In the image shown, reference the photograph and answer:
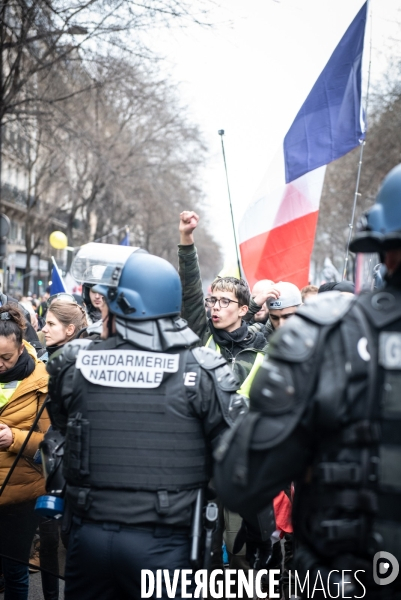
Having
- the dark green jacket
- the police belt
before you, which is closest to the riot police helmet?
the police belt

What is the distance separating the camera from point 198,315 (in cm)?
448

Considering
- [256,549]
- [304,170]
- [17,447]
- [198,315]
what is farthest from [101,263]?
[304,170]

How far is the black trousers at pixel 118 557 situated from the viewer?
114 inches

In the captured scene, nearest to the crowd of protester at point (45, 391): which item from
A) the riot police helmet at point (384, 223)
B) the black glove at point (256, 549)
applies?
the black glove at point (256, 549)

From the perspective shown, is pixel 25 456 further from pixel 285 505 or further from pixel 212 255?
pixel 212 255

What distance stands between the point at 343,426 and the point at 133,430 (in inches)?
42.9

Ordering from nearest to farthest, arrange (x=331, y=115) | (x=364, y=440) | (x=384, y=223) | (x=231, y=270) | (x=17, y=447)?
(x=364, y=440)
(x=384, y=223)
(x=17, y=447)
(x=331, y=115)
(x=231, y=270)

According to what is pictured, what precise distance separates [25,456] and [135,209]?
29.6m

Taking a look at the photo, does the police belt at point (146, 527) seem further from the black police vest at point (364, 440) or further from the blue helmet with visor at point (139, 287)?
the black police vest at point (364, 440)

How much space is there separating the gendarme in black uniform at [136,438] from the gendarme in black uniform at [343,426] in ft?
2.63

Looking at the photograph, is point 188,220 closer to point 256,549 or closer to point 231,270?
point 256,549

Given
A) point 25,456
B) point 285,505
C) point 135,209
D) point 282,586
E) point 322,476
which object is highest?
point 135,209

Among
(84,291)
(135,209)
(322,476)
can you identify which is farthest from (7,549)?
(135,209)

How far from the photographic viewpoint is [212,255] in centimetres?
6319
